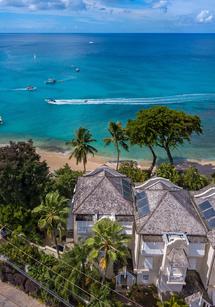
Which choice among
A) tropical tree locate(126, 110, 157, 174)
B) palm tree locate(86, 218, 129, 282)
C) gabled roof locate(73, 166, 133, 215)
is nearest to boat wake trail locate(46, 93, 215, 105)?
tropical tree locate(126, 110, 157, 174)

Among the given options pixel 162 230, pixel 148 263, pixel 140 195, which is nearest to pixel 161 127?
pixel 140 195

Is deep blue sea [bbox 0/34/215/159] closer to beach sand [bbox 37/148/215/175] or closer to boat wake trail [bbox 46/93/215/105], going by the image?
boat wake trail [bbox 46/93/215/105]

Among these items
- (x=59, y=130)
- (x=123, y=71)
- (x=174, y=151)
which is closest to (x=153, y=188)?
(x=174, y=151)

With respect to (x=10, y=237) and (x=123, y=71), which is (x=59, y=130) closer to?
(x=10, y=237)

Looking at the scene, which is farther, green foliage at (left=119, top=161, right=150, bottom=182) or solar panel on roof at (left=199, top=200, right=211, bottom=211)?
green foliage at (left=119, top=161, right=150, bottom=182)

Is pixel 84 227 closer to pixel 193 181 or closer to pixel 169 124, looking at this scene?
pixel 193 181

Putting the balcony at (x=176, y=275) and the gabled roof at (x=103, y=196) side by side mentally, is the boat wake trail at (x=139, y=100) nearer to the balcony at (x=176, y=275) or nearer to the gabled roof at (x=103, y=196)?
the gabled roof at (x=103, y=196)
